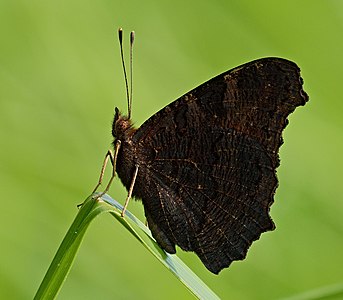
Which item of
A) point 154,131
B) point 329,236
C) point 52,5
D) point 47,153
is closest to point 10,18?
point 52,5

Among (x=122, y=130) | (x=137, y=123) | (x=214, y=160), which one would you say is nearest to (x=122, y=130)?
(x=122, y=130)

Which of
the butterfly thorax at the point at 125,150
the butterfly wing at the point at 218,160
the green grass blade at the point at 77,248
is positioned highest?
the butterfly thorax at the point at 125,150

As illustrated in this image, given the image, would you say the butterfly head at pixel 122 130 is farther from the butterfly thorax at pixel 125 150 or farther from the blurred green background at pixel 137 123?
the blurred green background at pixel 137 123

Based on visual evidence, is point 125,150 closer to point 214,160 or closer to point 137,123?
point 214,160

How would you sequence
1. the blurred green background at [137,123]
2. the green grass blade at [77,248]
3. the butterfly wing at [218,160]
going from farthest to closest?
the blurred green background at [137,123] < the butterfly wing at [218,160] < the green grass blade at [77,248]

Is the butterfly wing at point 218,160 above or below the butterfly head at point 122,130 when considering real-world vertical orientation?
below

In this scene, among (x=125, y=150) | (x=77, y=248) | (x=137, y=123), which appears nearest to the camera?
(x=77, y=248)

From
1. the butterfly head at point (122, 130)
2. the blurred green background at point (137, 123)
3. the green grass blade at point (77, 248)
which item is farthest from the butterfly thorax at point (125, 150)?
the blurred green background at point (137, 123)

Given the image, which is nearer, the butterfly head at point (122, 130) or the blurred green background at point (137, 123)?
the butterfly head at point (122, 130)
